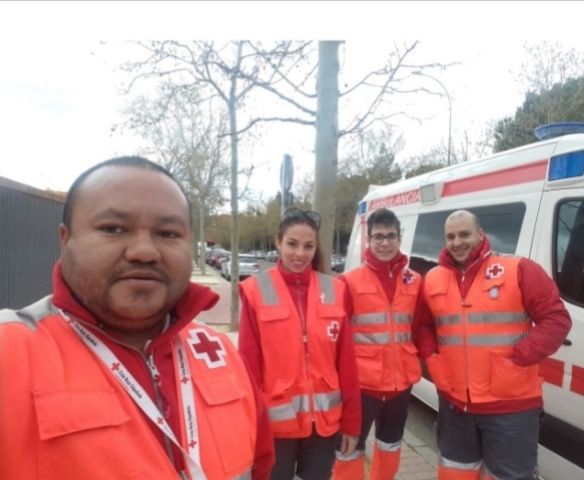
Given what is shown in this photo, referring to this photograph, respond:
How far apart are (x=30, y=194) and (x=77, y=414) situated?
511 centimetres

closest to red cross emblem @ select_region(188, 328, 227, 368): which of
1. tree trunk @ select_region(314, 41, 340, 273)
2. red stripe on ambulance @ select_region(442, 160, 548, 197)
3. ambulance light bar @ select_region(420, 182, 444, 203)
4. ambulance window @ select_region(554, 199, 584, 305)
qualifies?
ambulance window @ select_region(554, 199, 584, 305)

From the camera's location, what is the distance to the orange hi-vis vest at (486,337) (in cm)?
274

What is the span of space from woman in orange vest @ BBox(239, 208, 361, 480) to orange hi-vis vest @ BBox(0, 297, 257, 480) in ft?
4.20

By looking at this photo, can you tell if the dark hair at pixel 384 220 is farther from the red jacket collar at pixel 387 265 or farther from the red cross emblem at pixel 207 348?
the red cross emblem at pixel 207 348

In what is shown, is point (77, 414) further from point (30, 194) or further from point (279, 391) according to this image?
point (30, 194)

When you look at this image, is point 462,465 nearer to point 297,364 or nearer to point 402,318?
point 402,318

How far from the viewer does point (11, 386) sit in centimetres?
102

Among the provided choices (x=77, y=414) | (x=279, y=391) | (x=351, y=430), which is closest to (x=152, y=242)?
(x=77, y=414)

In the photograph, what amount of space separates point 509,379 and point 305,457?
125 centimetres

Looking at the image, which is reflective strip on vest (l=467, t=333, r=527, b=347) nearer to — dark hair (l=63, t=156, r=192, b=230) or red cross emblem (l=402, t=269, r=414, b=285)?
red cross emblem (l=402, t=269, r=414, b=285)

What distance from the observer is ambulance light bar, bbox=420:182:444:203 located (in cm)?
484

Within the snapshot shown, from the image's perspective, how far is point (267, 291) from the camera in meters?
2.66

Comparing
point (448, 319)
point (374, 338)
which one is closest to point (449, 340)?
point (448, 319)

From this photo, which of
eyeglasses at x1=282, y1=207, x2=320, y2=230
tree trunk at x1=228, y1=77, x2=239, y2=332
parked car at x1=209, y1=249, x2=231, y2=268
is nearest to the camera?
eyeglasses at x1=282, y1=207, x2=320, y2=230
